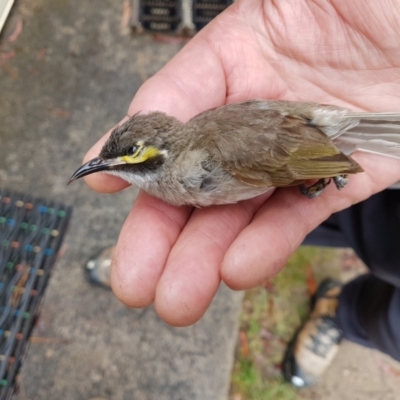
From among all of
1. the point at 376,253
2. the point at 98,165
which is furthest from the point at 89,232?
the point at 376,253

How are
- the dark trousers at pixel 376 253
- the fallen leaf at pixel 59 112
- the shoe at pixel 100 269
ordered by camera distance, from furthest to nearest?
the fallen leaf at pixel 59 112 < the shoe at pixel 100 269 < the dark trousers at pixel 376 253

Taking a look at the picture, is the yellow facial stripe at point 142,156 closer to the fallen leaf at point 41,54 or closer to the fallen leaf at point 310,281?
the fallen leaf at point 310,281

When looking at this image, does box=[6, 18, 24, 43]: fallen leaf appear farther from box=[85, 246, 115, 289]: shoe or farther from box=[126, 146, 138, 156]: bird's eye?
box=[126, 146, 138, 156]: bird's eye

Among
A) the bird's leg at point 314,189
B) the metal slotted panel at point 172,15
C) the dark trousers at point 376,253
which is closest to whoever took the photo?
the bird's leg at point 314,189

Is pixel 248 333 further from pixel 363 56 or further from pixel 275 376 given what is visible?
pixel 363 56

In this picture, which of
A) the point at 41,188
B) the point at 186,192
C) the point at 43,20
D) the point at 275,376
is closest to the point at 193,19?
the point at 43,20

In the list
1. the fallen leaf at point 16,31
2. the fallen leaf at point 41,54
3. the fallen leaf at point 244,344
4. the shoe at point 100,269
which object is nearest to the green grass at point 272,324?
the fallen leaf at point 244,344

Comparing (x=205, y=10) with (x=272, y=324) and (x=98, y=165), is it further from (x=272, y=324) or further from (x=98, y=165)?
(x=272, y=324)
